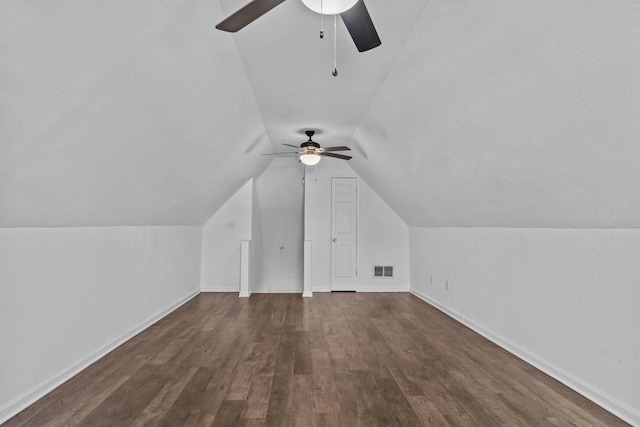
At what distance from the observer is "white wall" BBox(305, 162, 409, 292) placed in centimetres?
673

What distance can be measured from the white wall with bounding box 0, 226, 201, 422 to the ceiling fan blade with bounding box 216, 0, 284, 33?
6.10ft

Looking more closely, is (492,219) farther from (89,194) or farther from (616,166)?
(89,194)

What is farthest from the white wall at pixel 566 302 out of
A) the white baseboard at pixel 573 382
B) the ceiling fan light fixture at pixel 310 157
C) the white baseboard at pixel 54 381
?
the white baseboard at pixel 54 381

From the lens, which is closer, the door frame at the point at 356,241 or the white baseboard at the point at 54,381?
the white baseboard at the point at 54,381

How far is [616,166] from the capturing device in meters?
1.97

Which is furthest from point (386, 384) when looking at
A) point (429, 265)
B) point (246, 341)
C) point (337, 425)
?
point (429, 265)

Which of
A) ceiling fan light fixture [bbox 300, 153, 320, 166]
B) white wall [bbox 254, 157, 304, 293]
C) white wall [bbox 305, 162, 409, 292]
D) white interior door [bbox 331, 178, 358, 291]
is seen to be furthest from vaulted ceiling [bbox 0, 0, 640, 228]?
white wall [bbox 254, 157, 304, 293]

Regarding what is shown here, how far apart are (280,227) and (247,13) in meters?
6.38

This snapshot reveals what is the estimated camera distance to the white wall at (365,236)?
6734 millimetres

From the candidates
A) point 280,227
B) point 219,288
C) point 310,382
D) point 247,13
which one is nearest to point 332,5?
point 247,13

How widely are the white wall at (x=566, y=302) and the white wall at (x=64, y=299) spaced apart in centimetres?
377

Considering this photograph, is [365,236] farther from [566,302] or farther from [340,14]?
[340,14]

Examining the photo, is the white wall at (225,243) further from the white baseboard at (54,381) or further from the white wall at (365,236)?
the white baseboard at (54,381)

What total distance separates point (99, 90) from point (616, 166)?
110 inches
